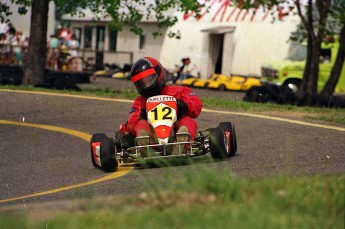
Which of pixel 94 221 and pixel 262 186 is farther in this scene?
pixel 262 186

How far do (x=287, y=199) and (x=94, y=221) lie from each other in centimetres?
126

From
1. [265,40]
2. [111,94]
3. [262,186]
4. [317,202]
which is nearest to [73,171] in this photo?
[262,186]

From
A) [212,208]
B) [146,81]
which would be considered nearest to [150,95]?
[146,81]

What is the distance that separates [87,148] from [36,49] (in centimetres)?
1170

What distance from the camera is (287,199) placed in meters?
6.47

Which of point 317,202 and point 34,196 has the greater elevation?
point 317,202

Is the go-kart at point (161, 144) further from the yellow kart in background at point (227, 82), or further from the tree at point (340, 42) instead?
the yellow kart in background at point (227, 82)

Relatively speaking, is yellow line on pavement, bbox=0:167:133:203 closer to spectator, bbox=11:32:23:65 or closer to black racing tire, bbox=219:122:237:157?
black racing tire, bbox=219:122:237:157

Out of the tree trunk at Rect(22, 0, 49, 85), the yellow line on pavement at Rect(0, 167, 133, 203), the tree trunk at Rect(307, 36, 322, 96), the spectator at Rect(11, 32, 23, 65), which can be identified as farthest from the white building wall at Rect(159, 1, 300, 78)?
the yellow line on pavement at Rect(0, 167, 133, 203)

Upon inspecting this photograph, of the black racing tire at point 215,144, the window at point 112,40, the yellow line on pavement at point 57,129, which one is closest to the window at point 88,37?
the window at point 112,40

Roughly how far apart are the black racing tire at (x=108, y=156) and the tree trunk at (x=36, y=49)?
13754 millimetres

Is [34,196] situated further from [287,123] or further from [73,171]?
[287,123]

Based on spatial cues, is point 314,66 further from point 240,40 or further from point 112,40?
point 112,40

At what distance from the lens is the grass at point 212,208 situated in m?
5.77
